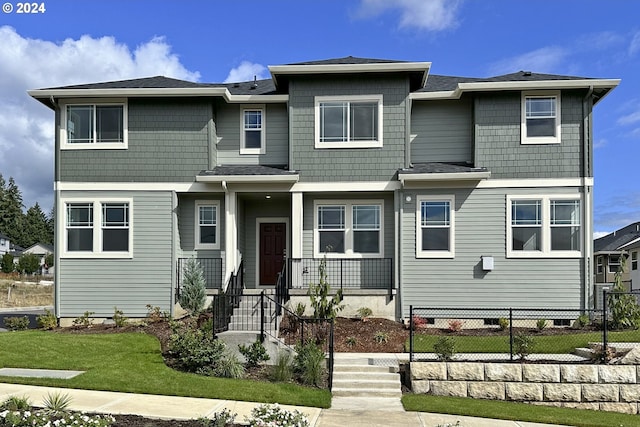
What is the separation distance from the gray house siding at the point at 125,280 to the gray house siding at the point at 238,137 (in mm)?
2854

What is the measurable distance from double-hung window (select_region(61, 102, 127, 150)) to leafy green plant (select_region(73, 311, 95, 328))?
15.3 ft

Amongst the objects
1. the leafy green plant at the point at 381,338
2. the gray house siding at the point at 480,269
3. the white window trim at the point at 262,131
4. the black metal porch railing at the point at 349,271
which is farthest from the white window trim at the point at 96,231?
the gray house siding at the point at 480,269

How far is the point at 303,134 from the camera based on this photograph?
1512 cm

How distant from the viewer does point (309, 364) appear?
33.8 feet

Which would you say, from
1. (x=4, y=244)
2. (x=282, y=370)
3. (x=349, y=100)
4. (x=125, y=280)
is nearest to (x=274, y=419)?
(x=282, y=370)

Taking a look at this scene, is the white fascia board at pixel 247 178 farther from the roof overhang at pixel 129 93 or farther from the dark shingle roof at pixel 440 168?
the dark shingle roof at pixel 440 168

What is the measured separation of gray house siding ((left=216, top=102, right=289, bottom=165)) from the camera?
15914mm

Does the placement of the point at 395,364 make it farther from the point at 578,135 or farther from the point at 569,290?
the point at 578,135

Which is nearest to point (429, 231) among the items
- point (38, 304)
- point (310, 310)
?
point (310, 310)

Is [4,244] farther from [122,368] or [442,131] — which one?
[442,131]

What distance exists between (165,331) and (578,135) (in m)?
12.0

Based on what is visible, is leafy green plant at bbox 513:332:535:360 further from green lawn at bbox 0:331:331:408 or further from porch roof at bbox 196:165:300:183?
porch roof at bbox 196:165:300:183

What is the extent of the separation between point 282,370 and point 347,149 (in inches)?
274

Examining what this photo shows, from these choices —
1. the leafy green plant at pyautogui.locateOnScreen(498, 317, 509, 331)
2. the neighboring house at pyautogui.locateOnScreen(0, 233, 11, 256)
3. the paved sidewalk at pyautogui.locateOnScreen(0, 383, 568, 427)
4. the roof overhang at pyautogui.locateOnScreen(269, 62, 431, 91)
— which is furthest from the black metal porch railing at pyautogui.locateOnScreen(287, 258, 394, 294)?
the neighboring house at pyautogui.locateOnScreen(0, 233, 11, 256)
